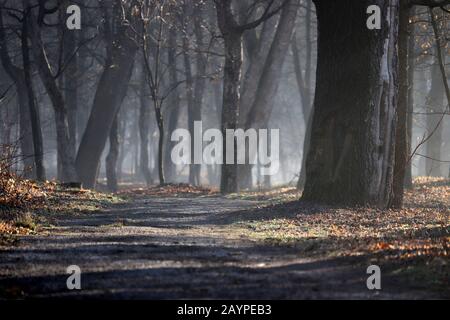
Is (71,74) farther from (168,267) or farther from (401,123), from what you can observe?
(168,267)

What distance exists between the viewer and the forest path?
7.20m

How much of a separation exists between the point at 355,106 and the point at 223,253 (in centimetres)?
783

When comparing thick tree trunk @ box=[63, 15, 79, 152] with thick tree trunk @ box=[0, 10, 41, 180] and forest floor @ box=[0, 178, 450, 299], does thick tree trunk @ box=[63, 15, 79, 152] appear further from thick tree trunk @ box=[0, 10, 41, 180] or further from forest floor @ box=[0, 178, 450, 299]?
forest floor @ box=[0, 178, 450, 299]

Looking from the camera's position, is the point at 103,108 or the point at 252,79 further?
the point at 252,79

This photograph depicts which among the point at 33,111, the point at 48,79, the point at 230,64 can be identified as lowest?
the point at 33,111

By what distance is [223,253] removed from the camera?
969 cm

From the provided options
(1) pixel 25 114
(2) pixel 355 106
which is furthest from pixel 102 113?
(2) pixel 355 106

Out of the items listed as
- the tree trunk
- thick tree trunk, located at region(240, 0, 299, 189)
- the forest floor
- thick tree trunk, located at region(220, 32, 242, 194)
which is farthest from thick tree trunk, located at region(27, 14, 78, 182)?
the tree trunk

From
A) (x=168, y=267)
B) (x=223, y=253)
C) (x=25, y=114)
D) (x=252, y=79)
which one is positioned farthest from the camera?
(x=25, y=114)

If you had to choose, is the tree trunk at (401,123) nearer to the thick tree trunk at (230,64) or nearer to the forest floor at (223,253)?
the forest floor at (223,253)

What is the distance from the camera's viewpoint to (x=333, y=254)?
9.68 metres

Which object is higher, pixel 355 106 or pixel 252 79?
pixel 252 79
